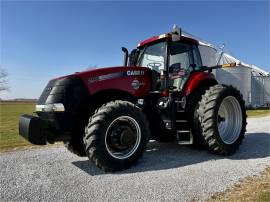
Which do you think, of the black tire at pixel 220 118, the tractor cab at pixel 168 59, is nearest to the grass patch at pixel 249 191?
the black tire at pixel 220 118

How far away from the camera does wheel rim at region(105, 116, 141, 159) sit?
507 cm

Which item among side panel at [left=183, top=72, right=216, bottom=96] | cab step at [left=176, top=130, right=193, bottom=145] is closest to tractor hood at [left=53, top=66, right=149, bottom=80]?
side panel at [left=183, top=72, right=216, bottom=96]

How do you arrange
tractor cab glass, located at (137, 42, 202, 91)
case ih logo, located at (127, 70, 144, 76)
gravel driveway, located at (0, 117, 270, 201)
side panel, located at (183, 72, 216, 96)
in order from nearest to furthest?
gravel driveway, located at (0, 117, 270, 201), case ih logo, located at (127, 70, 144, 76), side panel, located at (183, 72, 216, 96), tractor cab glass, located at (137, 42, 202, 91)

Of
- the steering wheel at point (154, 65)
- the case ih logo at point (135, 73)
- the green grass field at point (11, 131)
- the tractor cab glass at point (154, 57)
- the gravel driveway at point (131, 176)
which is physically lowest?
the green grass field at point (11, 131)

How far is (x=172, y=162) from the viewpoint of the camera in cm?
551

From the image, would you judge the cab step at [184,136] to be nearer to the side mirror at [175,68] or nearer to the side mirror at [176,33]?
the side mirror at [175,68]

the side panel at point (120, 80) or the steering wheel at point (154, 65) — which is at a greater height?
the steering wheel at point (154, 65)

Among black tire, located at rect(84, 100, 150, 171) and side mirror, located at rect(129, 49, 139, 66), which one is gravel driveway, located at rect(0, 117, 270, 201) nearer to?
black tire, located at rect(84, 100, 150, 171)

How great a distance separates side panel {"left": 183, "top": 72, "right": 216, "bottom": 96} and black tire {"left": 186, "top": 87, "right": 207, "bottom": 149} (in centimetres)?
15

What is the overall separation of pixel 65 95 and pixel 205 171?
2.73m

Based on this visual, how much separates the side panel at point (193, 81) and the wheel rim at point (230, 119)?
747mm

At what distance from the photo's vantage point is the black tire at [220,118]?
5816 mm

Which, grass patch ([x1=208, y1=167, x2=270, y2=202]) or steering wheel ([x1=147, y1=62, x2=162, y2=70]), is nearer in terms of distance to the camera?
grass patch ([x1=208, y1=167, x2=270, y2=202])

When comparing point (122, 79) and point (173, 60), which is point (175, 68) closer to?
point (173, 60)
